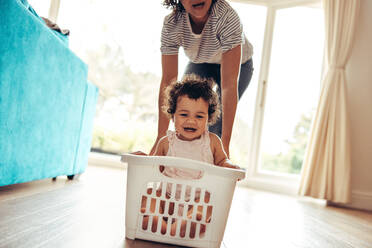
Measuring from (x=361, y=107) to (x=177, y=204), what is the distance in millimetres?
2520

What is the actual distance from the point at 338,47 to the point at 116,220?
8.26ft

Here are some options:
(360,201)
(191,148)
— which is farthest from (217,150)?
(360,201)

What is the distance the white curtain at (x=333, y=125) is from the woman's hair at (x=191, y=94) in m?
1.83

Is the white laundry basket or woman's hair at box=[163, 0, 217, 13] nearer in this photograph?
the white laundry basket

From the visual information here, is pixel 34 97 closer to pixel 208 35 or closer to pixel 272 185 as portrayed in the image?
pixel 208 35

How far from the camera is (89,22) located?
3.63 m

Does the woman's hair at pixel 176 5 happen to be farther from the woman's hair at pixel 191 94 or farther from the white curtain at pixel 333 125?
the white curtain at pixel 333 125

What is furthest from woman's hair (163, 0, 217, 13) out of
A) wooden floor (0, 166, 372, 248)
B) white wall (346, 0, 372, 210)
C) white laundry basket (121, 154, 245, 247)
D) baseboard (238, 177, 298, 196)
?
baseboard (238, 177, 298, 196)

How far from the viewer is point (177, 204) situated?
0.81 meters

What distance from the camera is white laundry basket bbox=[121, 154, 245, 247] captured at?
0.79 m

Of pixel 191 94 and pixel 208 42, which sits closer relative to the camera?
pixel 191 94

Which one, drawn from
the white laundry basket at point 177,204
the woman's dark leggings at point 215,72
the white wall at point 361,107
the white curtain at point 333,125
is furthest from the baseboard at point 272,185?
the white laundry basket at point 177,204

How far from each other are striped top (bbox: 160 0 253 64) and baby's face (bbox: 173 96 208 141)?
0.31 m

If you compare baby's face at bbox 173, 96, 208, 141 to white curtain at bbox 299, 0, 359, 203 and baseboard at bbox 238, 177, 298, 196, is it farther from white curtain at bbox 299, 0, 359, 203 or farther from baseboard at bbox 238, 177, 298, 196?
baseboard at bbox 238, 177, 298, 196
